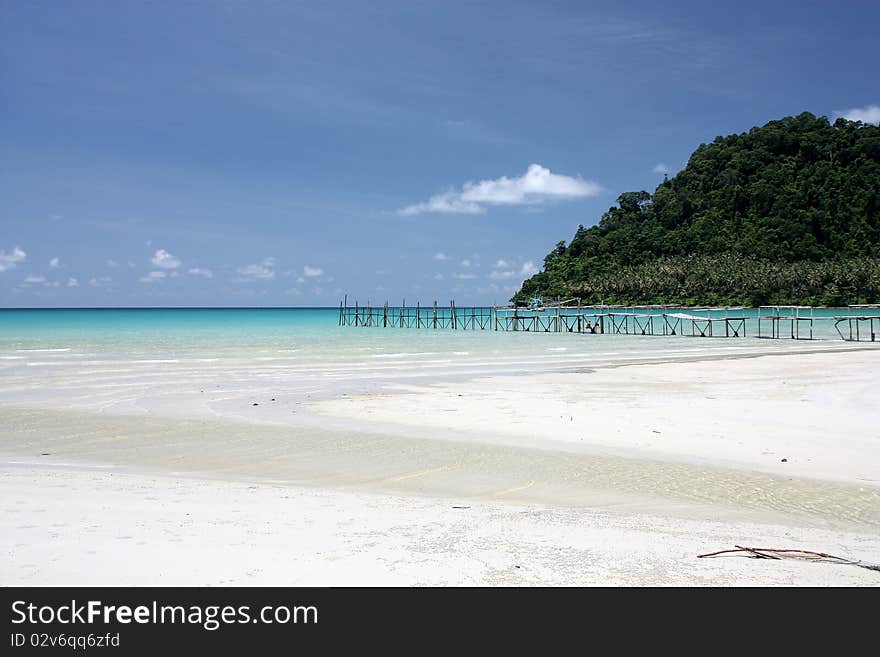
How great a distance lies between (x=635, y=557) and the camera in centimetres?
485

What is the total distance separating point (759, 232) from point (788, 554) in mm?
103265

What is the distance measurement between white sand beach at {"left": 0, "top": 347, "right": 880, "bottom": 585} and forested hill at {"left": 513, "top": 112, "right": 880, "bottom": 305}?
81244 millimetres

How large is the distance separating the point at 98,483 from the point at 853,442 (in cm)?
926

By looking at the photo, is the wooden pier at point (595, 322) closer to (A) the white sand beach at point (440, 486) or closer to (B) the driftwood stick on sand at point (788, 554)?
(A) the white sand beach at point (440, 486)

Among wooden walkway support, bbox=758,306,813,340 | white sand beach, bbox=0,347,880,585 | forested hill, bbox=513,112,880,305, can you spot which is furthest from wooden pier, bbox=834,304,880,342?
white sand beach, bbox=0,347,880,585

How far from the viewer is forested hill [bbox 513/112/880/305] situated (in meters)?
90.6

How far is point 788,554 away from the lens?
501 cm

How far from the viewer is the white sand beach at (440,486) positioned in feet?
15.2

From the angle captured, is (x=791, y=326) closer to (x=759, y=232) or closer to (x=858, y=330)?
(x=858, y=330)

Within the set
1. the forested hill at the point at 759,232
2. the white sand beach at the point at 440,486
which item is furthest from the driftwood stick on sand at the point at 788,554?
the forested hill at the point at 759,232

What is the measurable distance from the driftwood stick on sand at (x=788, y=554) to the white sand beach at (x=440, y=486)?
0.54 feet

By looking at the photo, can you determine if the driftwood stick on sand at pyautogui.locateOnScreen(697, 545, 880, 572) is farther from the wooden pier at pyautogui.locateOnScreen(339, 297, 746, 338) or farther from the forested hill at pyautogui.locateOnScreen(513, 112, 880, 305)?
the forested hill at pyautogui.locateOnScreen(513, 112, 880, 305)
